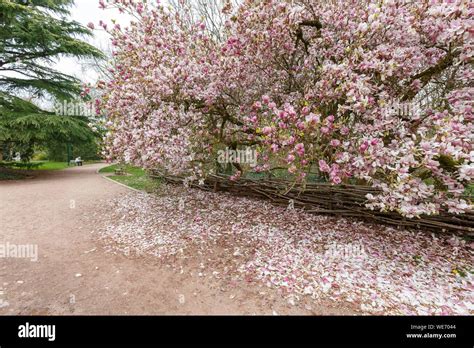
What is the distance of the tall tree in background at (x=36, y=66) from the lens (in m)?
11.6

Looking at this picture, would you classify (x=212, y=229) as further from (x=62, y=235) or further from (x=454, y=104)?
(x=454, y=104)

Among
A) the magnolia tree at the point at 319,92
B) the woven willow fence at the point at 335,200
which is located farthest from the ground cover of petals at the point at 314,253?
the magnolia tree at the point at 319,92

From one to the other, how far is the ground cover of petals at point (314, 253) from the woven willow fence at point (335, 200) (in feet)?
0.62

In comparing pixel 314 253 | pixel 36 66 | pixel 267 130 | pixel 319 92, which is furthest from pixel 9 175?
pixel 319 92

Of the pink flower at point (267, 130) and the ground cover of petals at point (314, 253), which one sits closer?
the ground cover of petals at point (314, 253)

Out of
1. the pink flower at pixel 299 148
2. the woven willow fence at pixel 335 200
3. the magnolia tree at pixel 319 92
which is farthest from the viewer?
the woven willow fence at pixel 335 200

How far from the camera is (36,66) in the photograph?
1370 cm

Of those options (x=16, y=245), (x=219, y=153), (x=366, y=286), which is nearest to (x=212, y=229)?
(x=219, y=153)

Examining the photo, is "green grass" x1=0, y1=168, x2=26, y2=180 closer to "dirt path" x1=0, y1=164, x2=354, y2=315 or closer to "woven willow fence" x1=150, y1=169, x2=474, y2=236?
"dirt path" x1=0, y1=164, x2=354, y2=315

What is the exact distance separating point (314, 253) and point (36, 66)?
61.9ft

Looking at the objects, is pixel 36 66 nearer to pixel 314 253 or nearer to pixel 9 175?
pixel 9 175

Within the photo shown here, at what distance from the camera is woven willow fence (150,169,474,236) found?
13.2ft

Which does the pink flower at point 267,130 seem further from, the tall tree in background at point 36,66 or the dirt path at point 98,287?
the tall tree in background at point 36,66
